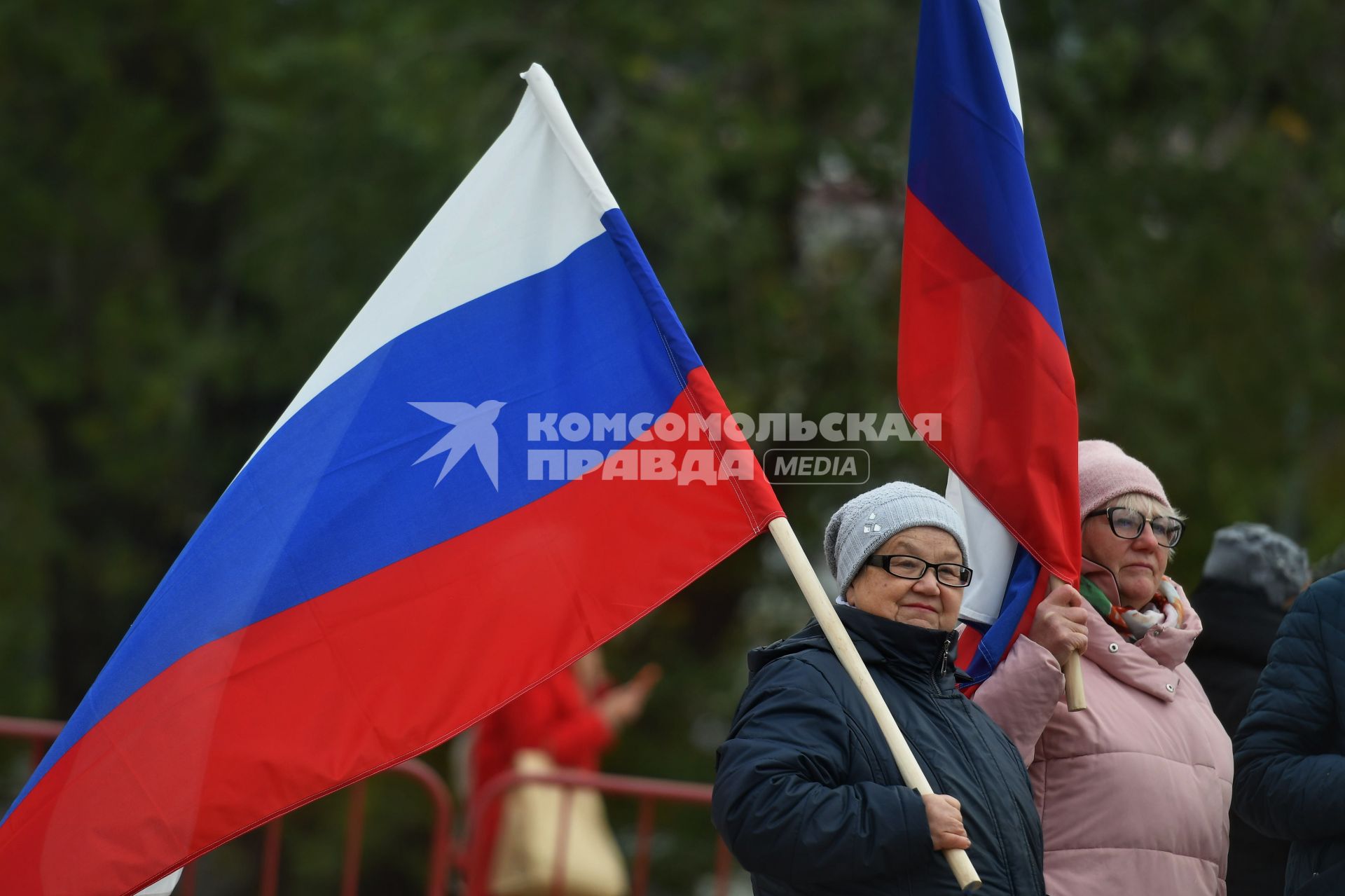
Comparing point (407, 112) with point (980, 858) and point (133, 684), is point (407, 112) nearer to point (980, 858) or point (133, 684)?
point (133, 684)

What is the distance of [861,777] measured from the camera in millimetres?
3119

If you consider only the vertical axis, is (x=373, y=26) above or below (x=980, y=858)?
above

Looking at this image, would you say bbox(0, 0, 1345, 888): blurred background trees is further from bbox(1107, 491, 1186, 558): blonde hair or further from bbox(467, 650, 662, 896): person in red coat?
bbox(1107, 491, 1186, 558): blonde hair

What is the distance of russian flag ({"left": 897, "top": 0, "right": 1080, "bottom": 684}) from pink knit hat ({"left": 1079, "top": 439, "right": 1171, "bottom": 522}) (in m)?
0.09

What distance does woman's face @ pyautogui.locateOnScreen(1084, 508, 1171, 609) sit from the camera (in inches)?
152

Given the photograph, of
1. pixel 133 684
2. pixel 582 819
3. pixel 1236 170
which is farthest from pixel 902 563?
pixel 1236 170

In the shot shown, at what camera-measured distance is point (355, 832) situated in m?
6.09

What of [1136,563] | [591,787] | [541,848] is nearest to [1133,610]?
[1136,563]

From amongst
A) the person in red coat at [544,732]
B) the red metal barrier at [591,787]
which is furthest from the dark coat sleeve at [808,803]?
the person in red coat at [544,732]

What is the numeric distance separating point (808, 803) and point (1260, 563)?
2050 millimetres

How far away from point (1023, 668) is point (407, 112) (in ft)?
20.6

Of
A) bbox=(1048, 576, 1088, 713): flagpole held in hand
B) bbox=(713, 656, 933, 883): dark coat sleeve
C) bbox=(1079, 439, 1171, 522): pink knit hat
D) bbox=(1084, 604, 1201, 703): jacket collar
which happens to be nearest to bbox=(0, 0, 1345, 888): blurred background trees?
bbox=(1079, 439, 1171, 522): pink knit hat

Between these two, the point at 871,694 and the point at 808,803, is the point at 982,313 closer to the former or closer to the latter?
the point at 871,694

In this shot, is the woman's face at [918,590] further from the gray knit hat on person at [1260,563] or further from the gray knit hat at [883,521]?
the gray knit hat on person at [1260,563]
